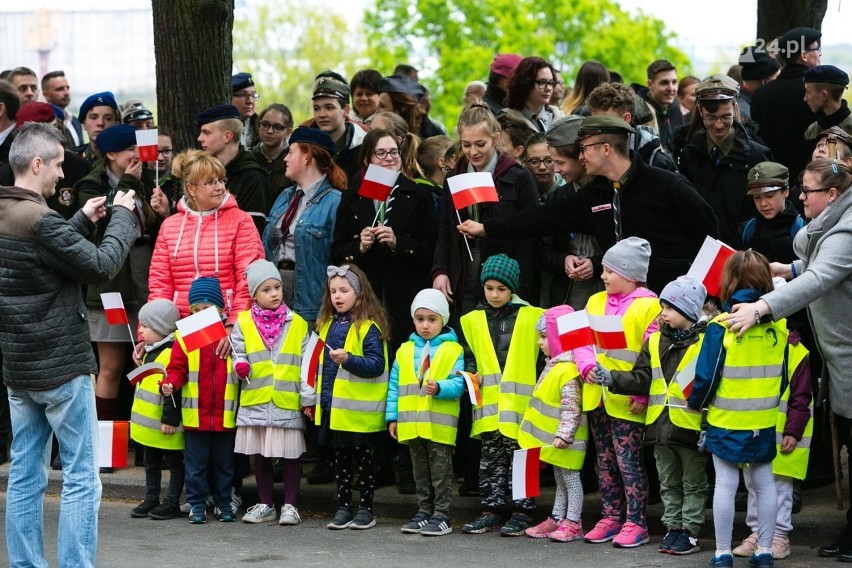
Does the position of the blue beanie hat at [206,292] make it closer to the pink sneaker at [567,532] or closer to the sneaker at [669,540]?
the pink sneaker at [567,532]

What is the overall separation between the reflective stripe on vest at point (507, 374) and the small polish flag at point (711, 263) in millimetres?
1132

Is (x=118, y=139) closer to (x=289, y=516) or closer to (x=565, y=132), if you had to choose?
(x=289, y=516)

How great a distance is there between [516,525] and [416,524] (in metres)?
0.64

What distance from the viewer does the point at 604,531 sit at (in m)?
8.23

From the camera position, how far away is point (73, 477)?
7.08 meters

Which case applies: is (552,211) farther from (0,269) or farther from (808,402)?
(0,269)

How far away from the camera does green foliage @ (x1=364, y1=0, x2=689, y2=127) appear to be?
5356cm

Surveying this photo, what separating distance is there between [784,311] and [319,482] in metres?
3.93

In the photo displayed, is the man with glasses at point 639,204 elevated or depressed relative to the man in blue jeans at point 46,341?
elevated

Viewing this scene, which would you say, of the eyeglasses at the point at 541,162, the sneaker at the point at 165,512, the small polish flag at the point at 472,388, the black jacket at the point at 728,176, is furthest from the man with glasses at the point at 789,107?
the sneaker at the point at 165,512

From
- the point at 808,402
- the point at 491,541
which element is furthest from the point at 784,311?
the point at 491,541

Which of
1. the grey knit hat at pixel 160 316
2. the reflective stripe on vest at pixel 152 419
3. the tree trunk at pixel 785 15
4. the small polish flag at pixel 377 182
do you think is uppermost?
the tree trunk at pixel 785 15

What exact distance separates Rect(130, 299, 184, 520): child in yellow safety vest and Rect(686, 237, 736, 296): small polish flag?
357cm

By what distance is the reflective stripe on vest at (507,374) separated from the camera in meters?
8.55
